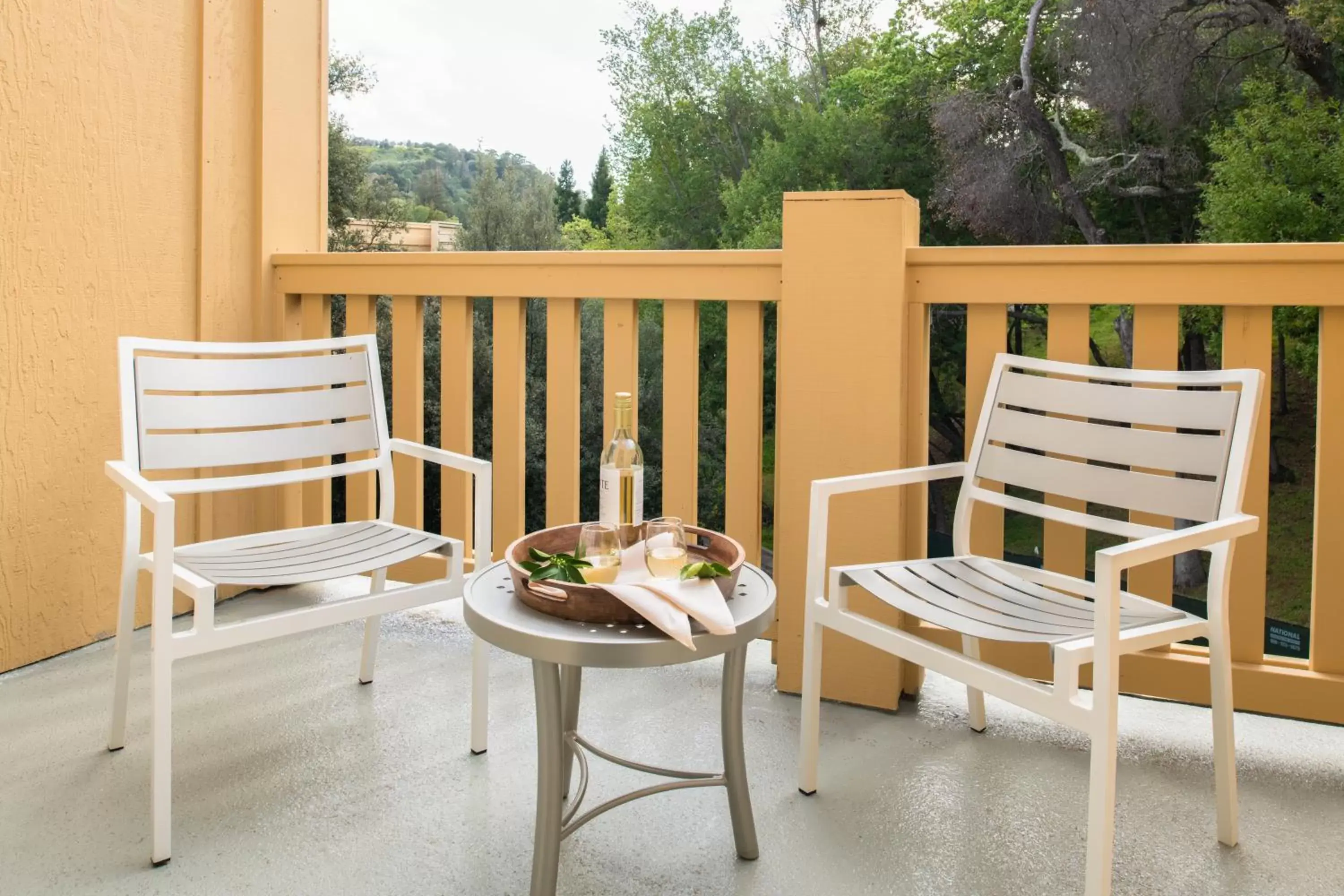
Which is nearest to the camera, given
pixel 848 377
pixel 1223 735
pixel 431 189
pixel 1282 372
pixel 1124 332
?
pixel 1223 735

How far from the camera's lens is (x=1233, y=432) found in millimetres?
1575

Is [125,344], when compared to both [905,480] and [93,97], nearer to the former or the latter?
[93,97]

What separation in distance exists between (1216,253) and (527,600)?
4.60 feet

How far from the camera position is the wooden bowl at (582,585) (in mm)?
1312

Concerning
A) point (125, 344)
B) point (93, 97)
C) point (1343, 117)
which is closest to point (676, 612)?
point (125, 344)

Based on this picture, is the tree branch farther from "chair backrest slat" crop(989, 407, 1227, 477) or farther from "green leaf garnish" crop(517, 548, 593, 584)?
"green leaf garnish" crop(517, 548, 593, 584)

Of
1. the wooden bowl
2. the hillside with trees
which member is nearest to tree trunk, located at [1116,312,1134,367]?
the hillside with trees

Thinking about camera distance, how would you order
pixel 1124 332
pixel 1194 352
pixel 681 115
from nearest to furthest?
pixel 1124 332 → pixel 1194 352 → pixel 681 115

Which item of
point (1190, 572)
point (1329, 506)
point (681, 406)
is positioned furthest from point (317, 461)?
point (1190, 572)

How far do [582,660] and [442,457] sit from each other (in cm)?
87

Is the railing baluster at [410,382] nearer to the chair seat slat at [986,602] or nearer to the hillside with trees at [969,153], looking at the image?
the chair seat slat at [986,602]

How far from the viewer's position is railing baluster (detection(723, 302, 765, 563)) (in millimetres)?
2299

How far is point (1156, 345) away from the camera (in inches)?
77.6

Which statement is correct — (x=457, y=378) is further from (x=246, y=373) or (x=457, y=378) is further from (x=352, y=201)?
(x=352, y=201)
